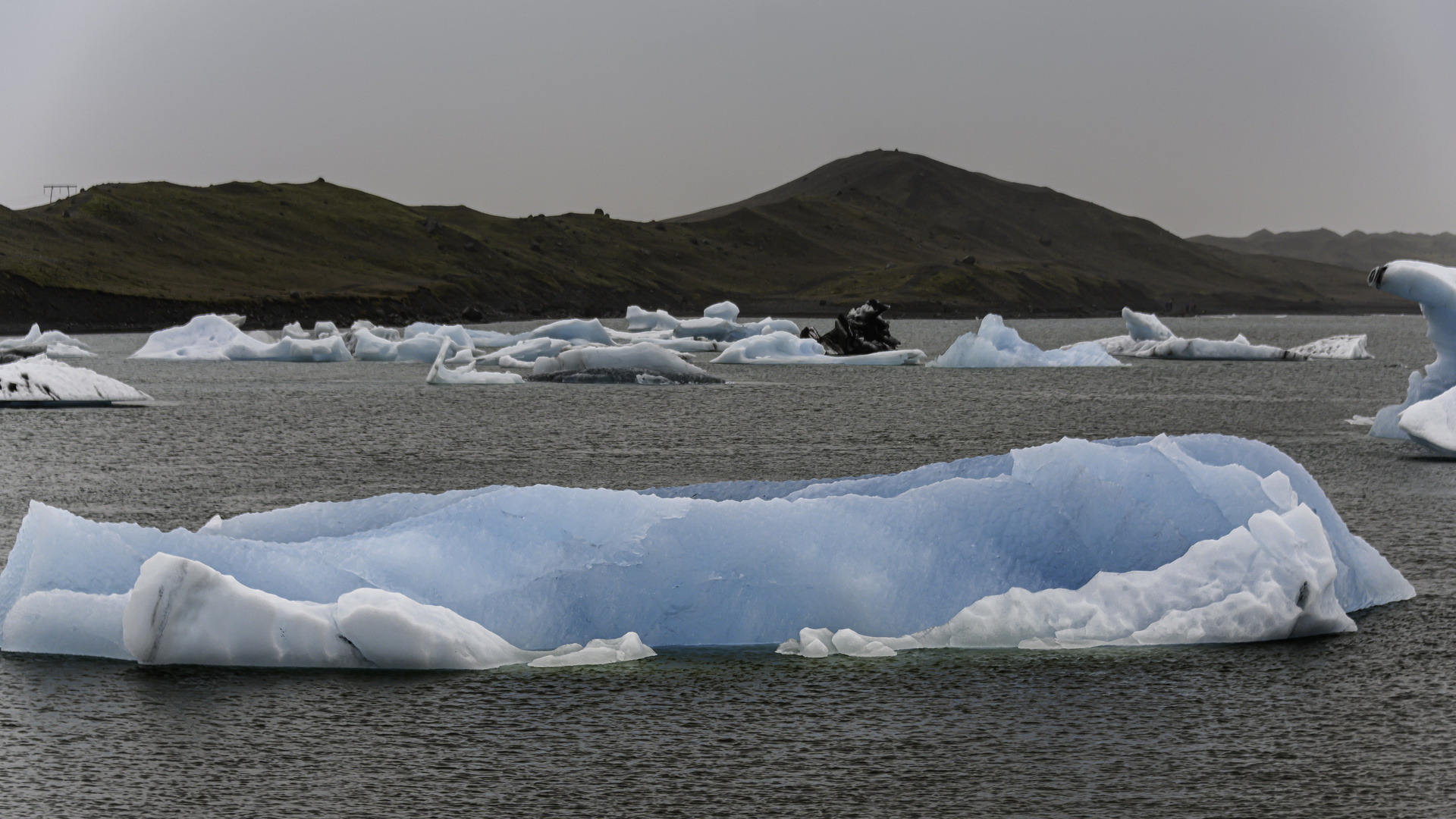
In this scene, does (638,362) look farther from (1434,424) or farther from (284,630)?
(284,630)

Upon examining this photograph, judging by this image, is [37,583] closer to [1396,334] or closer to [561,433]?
[561,433]

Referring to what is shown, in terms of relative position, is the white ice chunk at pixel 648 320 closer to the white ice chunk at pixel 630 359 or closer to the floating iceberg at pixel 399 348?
the floating iceberg at pixel 399 348

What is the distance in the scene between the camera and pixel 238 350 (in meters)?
43.4

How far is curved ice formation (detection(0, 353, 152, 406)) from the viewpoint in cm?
2280

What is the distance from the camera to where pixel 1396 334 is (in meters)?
93.0

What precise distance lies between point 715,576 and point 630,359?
79.1 ft

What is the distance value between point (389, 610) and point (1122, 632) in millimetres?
3718

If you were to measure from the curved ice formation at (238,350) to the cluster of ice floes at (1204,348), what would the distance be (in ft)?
75.2

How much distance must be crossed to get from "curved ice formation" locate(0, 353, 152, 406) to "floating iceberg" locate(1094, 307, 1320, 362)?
28559 millimetres

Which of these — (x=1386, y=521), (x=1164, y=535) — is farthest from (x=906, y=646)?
(x=1386, y=521)

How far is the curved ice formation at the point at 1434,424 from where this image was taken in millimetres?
16094

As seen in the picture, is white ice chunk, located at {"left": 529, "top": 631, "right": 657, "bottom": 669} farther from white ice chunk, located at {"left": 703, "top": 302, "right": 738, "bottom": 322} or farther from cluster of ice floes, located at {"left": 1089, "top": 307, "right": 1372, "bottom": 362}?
white ice chunk, located at {"left": 703, "top": 302, "right": 738, "bottom": 322}

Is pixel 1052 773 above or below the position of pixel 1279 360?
below

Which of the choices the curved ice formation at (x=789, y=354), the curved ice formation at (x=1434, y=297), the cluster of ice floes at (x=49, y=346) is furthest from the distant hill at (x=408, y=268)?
the curved ice formation at (x=1434, y=297)
